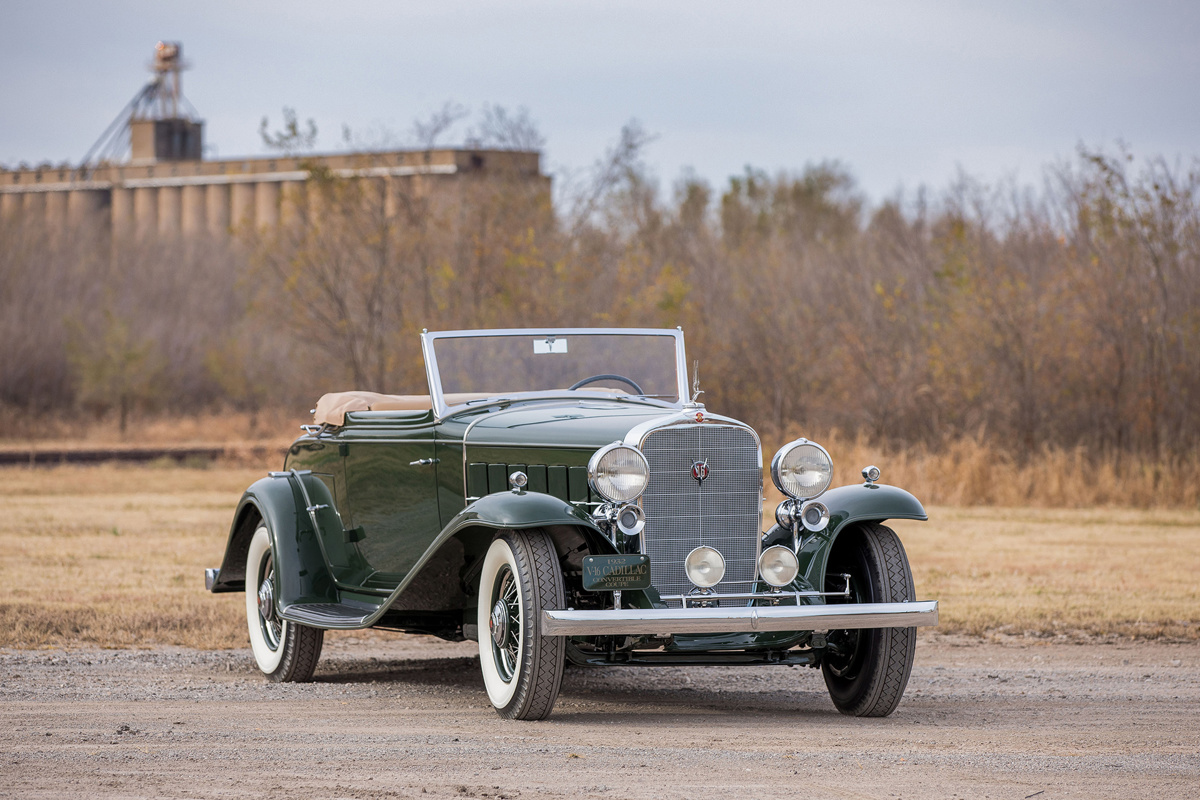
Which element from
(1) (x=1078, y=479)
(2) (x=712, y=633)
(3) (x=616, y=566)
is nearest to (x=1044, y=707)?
(2) (x=712, y=633)

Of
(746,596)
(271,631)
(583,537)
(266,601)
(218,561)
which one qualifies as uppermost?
(583,537)

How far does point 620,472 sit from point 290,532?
256 cm

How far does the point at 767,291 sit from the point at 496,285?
189 inches

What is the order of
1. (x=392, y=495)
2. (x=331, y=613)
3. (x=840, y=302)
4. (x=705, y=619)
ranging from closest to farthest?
(x=705, y=619)
(x=331, y=613)
(x=392, y=495)
(x=840, y=302)

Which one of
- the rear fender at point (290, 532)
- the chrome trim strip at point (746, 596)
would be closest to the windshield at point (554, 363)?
the rear fender at point (290, 532)

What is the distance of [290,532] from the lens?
299 inches

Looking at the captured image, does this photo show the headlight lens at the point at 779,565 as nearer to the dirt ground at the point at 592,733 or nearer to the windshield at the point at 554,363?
the dirt ground at the point at 592,733

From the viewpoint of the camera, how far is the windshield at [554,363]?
24.2 ft

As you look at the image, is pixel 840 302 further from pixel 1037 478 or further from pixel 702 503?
pixel 702 503

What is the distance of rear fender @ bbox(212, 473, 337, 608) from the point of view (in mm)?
7473

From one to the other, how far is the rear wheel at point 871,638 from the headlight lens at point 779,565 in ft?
1.18

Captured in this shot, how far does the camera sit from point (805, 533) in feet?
20.4

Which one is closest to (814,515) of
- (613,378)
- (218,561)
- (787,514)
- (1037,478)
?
(787,514)

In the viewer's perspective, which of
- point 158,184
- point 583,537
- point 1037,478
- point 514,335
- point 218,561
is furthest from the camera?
point 158,184
